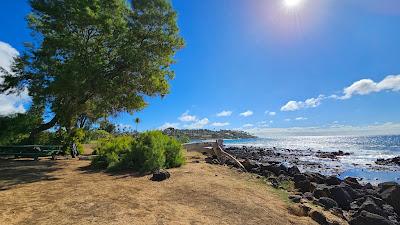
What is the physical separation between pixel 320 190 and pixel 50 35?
16.6 meters

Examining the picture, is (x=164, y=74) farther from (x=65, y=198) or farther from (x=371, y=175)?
(x=371, y=175)

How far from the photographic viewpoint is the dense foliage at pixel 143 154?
651 inches

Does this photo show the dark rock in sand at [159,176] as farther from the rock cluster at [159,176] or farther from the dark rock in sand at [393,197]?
the dark rock in sand at [393,197]

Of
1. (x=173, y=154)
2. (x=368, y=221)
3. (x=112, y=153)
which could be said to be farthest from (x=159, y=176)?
(x=368, y=221)

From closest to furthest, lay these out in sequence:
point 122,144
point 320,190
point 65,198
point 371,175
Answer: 1. point 65,198
2. point 320,190
3. point 122,144
4. point 371,175

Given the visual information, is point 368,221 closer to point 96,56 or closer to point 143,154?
point 143,154

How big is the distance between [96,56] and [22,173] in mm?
7342

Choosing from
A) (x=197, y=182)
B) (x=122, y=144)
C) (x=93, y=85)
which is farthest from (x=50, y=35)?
(x=197, y=182)

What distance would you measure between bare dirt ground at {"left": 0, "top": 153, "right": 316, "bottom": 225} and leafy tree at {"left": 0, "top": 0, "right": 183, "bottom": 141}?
6.52m

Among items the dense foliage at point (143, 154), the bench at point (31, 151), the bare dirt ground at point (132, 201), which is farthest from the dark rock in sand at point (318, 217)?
the bench at point (31, 151)

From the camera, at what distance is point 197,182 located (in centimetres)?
1341

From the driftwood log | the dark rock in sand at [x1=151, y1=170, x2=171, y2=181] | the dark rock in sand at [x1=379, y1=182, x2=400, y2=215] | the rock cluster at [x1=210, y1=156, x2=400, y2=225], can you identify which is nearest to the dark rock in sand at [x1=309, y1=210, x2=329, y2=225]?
the rock cluster at [x1=210, y1=156, x2=400, y2=225]

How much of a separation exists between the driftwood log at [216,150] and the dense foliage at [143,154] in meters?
5.20

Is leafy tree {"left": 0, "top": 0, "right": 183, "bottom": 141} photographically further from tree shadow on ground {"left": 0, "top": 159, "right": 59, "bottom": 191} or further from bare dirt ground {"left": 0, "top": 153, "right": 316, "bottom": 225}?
bare dirt ground {"left": 0, "top": 153, "right": 316, "bottom": 225}
